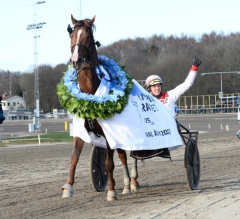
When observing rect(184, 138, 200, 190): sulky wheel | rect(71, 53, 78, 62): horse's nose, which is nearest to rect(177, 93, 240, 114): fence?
rect(184, 138, 200, 190): sulky wheel

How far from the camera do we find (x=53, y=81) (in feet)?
309

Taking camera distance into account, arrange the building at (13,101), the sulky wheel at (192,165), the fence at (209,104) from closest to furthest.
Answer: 1. the sulky wheel at (192,165)
2. the fence at (209,104)
3. the building at (13,101)

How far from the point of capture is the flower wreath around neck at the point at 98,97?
746cm

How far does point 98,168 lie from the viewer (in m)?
8.90

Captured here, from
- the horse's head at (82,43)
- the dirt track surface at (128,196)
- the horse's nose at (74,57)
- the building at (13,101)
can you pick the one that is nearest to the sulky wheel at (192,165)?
the dirt track surface at (128,196)

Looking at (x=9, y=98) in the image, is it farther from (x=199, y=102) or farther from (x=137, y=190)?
(x=137, y=190)

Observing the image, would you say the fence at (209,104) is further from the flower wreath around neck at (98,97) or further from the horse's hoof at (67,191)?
the horse's hoof at (67,191)

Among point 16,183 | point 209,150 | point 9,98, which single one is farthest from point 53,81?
point 16,183

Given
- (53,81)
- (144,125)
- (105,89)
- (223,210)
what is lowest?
(223,210)

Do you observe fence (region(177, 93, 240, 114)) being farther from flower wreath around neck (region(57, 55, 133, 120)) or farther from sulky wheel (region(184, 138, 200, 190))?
flower wreath around neck (region(57, 55, 133, 120))

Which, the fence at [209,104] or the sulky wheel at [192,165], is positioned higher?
the fence at [209,104]

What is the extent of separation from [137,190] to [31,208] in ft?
7.00

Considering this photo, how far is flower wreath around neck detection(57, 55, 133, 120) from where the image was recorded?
746 centimetres

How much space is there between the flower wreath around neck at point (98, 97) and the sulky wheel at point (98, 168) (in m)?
1.34
